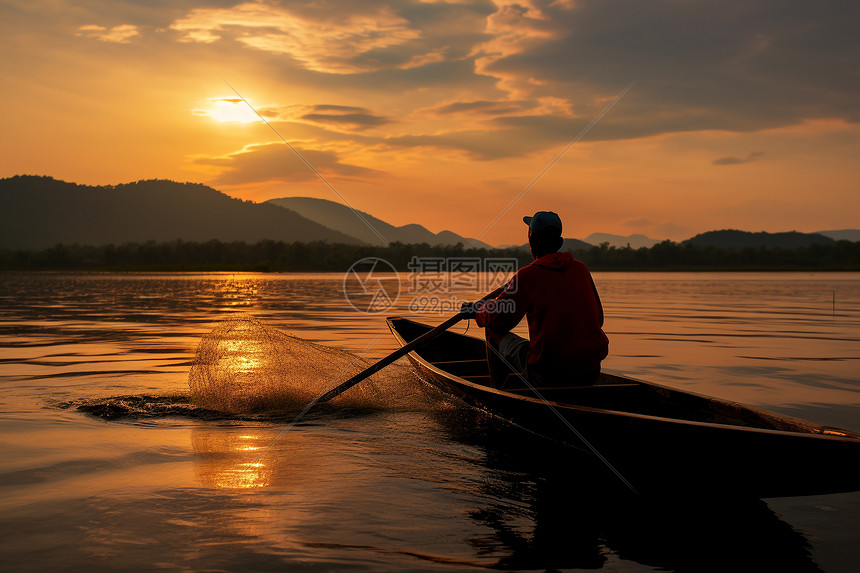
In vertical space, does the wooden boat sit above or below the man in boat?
below

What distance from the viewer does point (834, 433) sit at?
4.34 m

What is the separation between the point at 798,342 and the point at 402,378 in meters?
10.3

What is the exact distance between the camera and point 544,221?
19.5 feet

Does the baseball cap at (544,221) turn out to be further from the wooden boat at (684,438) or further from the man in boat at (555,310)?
the wooden boat at (684,438)

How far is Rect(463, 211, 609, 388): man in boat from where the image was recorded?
219 inches

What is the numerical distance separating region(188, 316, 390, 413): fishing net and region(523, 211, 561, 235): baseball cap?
3.94 m

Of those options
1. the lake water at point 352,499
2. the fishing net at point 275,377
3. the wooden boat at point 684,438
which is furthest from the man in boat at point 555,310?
the fishing net at point 275,377

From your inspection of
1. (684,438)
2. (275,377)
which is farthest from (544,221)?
(275,377)

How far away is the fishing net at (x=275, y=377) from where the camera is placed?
8469mm

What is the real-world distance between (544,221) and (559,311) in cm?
90

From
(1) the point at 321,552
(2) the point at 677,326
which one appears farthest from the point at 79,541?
(2) the point at 677,326

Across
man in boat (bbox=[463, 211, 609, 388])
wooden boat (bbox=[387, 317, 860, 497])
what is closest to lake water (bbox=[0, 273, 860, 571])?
wooden boat (bbox=[387, 317, 860, 497])

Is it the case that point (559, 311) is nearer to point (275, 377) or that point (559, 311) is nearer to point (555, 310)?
point (555, 310)

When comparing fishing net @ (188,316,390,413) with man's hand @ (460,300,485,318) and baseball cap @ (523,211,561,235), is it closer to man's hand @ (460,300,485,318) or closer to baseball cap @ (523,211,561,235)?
man's hand @ (460,300,485,318)
